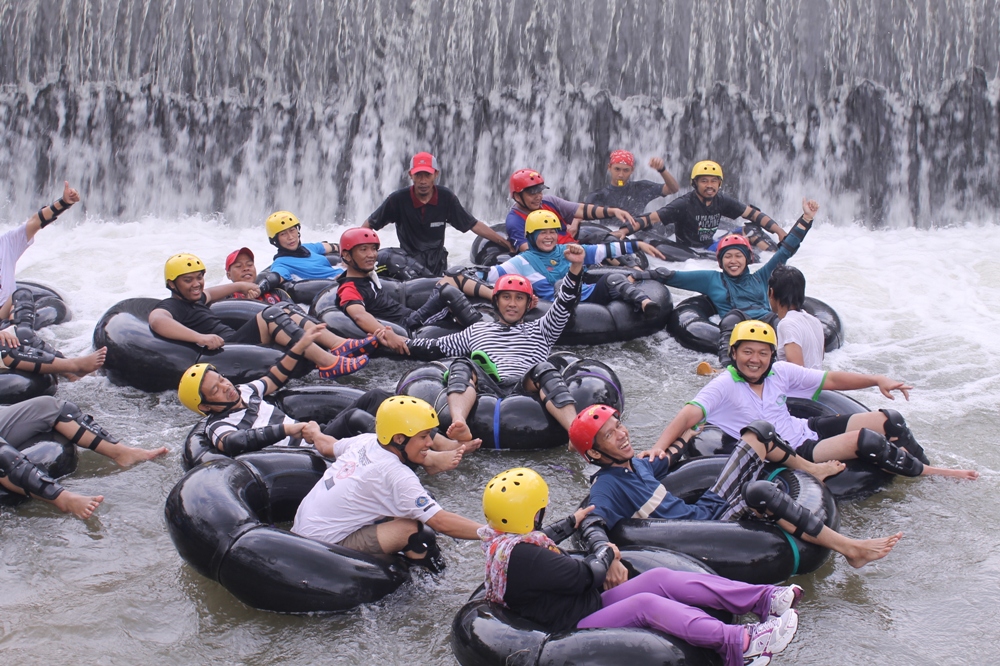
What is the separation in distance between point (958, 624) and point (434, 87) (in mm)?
10923

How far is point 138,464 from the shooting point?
6.44 meters

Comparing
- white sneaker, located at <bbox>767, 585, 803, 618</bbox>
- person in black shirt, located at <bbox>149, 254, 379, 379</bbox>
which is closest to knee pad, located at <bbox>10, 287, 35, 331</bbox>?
person in black shirt, located at <bbox>149, 254, 379, 379</bbox>

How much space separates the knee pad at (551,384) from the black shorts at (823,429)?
1541mm

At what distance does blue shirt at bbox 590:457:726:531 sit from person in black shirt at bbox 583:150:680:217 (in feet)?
22.3

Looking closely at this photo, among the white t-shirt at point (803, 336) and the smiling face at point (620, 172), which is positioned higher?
the smiling face at point (620, 172)

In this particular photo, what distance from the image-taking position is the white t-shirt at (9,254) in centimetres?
851

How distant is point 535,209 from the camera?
393 inches

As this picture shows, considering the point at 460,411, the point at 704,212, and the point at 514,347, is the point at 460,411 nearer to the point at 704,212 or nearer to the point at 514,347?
the point at 514,347

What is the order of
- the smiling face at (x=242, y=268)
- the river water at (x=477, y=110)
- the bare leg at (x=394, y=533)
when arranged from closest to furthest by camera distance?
the bare leg at (x=394, y=533)
the smiling face at (x=242, y=268)
the river water at (x=477, y=110)

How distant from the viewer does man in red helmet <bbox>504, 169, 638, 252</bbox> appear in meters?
9.85

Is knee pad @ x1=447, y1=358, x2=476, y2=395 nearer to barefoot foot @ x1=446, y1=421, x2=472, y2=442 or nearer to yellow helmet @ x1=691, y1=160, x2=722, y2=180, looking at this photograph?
barefoot foot @ x1=446, y1=421, x2=472, y2=442

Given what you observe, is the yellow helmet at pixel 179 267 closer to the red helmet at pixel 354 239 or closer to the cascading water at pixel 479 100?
the red helmet at pixel 354 239

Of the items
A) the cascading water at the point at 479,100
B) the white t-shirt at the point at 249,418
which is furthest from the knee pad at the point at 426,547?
the cascading water at the point at 479,100

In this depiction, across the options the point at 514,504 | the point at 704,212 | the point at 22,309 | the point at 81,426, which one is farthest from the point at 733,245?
the point at 22,309
